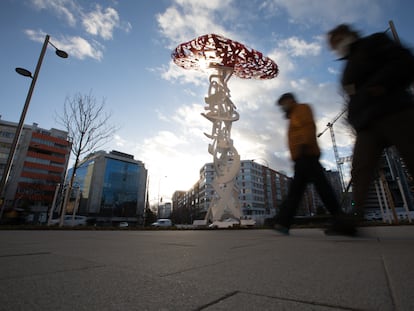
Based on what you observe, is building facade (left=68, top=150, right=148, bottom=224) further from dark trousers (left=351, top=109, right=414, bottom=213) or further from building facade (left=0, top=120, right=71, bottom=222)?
dark trousers (left=351, top=109, right=414, bottom=213)

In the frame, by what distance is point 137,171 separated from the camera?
75.4 metres

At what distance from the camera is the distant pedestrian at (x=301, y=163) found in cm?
301

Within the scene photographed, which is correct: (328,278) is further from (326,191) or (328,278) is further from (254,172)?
(254,172)

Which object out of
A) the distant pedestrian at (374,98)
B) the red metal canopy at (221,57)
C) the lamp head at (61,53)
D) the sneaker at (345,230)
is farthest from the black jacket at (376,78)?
the red metal canopy at (221,57)

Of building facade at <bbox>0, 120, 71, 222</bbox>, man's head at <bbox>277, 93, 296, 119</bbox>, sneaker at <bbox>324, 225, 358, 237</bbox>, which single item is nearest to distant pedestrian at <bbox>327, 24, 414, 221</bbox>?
sneaker at <bbox>324, 225, 358, 237</bbox>

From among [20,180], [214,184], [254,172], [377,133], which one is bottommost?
[377,133]

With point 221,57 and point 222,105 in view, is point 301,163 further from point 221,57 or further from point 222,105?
point 221,57

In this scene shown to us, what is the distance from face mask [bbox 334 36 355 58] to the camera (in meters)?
2.50

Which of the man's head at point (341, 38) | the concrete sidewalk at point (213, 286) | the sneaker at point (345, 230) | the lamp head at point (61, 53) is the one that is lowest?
the concrete sidewalk at point (213, 286)

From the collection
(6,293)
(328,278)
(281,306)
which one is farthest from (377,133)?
(6,293)

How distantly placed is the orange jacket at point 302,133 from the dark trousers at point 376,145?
70cm

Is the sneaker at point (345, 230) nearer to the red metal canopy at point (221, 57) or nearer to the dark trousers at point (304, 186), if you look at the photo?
the dark trousers at point (304, 186)

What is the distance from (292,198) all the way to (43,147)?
66538mm

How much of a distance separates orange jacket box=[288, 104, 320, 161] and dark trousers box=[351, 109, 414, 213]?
70 cm
